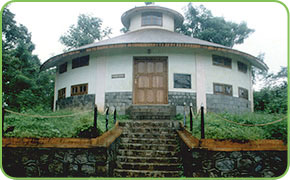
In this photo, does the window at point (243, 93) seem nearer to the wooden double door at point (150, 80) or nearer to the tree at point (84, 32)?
the wooden double door at point (150, 80)

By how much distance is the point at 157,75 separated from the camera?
11.7m

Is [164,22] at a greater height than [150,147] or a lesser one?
greater

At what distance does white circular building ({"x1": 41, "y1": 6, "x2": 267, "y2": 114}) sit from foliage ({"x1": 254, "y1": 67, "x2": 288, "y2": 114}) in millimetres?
1587

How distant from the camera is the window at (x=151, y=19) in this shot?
15.5m

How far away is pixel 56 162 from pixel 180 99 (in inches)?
269

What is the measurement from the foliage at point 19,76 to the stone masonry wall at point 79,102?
121cm

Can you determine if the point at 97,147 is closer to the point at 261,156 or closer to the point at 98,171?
the point at 98,171

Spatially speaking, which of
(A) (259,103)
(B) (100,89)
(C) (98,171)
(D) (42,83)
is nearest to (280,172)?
(C) (98,171)

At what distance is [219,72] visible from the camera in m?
12.4

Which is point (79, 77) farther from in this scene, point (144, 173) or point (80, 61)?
point (144, 173)

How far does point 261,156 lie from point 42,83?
1719 centimetres

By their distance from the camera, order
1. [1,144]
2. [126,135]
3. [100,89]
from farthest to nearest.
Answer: [100,89] → [126,135] → [1,144]

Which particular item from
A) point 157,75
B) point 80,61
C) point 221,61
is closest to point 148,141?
point 157,75

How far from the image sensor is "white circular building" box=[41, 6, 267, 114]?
454 inches
